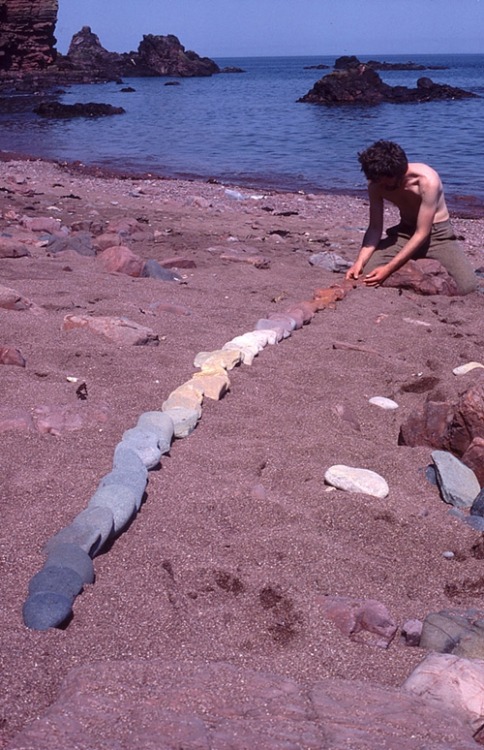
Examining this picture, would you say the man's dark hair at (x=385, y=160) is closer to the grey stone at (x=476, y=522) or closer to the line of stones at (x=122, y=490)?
the line of stones at (x=122, y=490)

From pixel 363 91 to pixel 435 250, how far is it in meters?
31.9

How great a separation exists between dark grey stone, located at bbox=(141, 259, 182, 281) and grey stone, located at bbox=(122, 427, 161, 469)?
104 inches

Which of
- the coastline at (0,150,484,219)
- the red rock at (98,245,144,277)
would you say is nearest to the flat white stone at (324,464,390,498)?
the red rock at (98,245,144,277)

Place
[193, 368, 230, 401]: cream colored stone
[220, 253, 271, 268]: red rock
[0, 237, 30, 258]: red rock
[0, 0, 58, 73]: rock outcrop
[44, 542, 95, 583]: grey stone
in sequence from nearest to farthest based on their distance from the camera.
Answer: [44, 542, 95, 583]: grey stone → [193, 368, 230, 401]: cream colored stone → [0, 237, 30, 258]: red rock → [220, 253, 271, 268]: red rock → [0, 0, 58, 73]: rock outcrop

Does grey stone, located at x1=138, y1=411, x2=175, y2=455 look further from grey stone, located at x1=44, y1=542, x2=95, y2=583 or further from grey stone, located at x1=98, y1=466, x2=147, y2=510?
grey stone, located at x1=44, y1=542, x2=95, y2=583

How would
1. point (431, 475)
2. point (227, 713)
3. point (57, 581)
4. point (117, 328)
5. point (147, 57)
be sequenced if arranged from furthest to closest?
point (147, 57), point (117, 328), point (431, 475), point (57, 581), point (227, 713)

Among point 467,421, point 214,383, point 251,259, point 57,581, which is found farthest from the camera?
point 251,259

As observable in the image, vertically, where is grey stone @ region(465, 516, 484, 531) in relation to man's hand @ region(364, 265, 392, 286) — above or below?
below

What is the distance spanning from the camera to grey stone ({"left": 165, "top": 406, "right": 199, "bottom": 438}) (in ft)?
10.2

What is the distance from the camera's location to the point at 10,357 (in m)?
3.56

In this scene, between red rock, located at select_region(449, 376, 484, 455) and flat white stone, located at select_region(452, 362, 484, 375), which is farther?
flat white stone, located at select_region(452, 362, 484, 375)

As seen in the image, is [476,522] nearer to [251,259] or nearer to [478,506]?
[478,506]

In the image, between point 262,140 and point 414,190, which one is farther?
point 262,140

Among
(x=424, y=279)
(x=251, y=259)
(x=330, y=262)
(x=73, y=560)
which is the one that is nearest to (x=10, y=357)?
(x=73, y=560)
